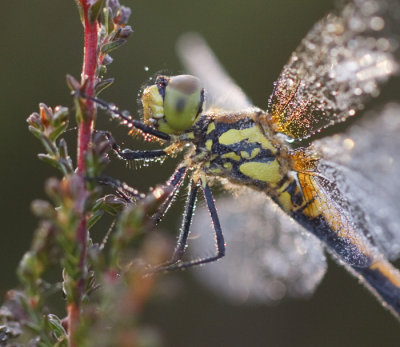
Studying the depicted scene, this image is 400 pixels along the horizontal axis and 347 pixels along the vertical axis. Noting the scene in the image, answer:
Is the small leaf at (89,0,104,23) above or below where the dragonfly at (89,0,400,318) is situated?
above

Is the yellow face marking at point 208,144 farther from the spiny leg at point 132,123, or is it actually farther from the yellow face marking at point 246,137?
the spiny leg at point 132,123

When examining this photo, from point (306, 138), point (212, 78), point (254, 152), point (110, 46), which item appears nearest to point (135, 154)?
point (254, 152)

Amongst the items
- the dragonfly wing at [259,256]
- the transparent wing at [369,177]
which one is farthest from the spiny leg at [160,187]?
the dragonfly wing at [259,256]

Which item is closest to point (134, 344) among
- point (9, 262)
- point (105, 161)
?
point (105, 161)

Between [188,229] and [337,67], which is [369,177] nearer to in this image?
[337,67]

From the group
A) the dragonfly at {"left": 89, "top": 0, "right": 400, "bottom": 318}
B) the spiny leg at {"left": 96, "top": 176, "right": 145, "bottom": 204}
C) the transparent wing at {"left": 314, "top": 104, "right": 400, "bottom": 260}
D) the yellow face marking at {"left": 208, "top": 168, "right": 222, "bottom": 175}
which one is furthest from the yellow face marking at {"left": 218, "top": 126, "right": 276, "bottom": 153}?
the spiny leg at {"left": 96, "top": 176, "right": 145, "bottom": 204}

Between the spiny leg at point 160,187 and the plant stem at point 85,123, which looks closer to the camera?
the plant stem at point 85,123

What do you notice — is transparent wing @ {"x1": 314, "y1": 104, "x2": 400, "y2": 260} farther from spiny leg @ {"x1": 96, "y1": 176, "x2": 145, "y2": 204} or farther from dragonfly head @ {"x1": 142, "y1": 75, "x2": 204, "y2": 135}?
spiny leg @ {"x1": 96, "y1": 176, "x2": 145, "y2": 204}
